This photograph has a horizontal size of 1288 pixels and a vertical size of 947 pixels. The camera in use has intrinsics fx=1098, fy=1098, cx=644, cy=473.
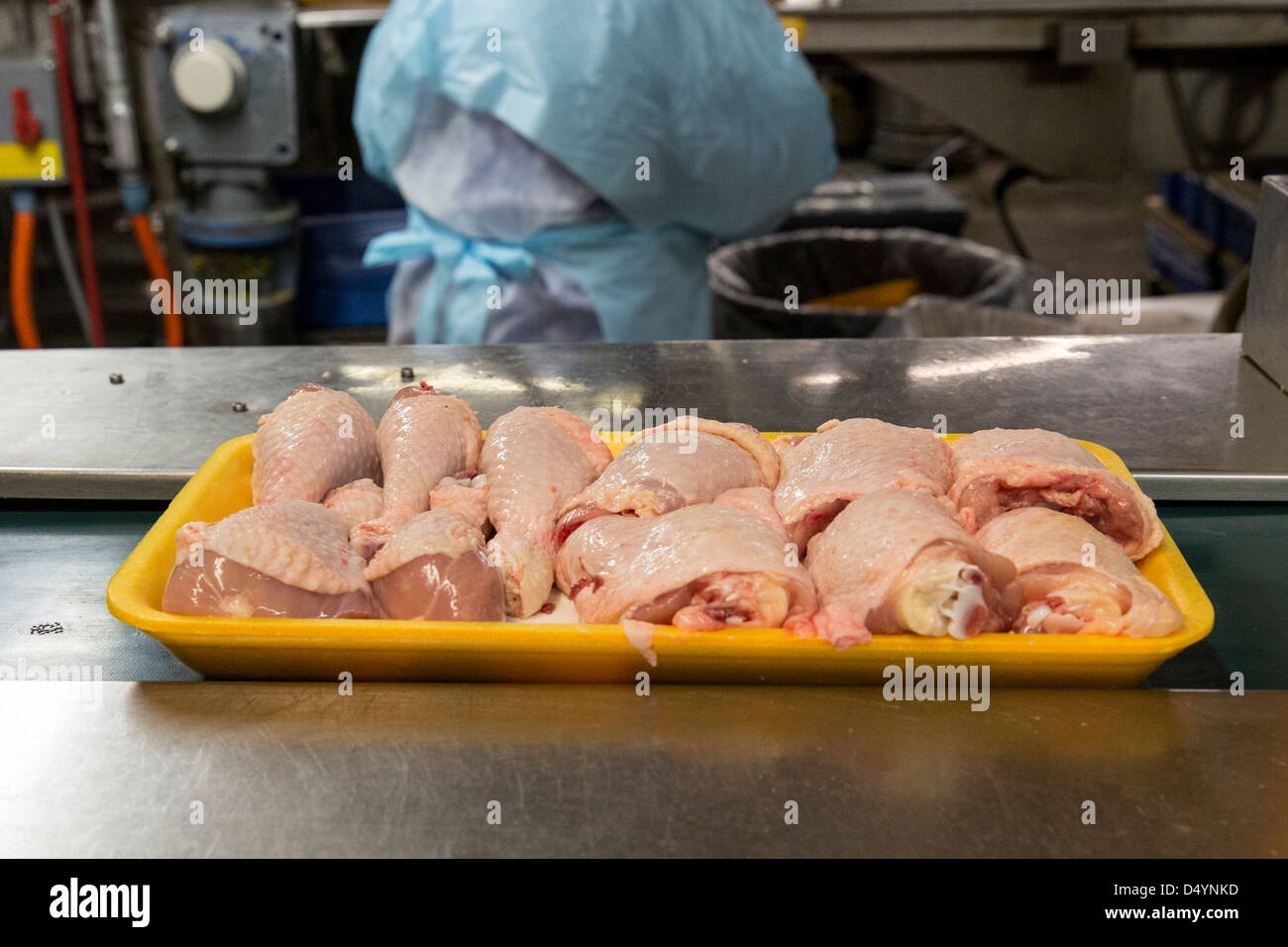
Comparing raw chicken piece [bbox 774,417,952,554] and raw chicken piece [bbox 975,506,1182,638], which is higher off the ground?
raw chicken piece [bbox 774,417,952,554]

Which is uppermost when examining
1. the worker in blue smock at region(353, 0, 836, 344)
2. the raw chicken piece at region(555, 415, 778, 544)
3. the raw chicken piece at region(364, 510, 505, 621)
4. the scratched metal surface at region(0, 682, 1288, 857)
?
the worker in blue smock at region(353, 0, 836, 344)

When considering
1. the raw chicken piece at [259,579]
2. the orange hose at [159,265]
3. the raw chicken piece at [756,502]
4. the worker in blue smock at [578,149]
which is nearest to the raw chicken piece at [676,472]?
the raw chicken piece at [756,502]

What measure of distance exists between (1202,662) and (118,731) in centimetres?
110

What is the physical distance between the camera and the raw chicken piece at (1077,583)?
3.34 ft

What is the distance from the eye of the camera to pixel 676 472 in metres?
1.21

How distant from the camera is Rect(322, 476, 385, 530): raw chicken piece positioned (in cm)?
122

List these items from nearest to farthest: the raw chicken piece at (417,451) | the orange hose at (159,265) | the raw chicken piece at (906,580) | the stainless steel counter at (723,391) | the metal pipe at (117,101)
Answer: the raw chicken piece at (906,580)
the raw chicken piece at (417,451)
the stainless steel counter at (723,391)
the metal pipe at (117,101)
the orange hose at (159,265)

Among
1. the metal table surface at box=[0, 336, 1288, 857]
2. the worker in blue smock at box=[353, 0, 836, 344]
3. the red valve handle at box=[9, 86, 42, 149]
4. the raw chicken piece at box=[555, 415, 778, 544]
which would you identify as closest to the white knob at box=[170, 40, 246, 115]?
the red valve handle at box=[9, 86, 42, 149]

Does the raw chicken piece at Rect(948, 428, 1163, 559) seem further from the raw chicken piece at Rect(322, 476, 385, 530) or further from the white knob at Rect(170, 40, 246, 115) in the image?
the white knob at Rect(170, 40, 246, 115)

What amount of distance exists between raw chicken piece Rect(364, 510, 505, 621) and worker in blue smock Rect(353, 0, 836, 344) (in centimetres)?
159

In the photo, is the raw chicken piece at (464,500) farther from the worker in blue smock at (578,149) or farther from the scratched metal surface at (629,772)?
the worker in blue smock at (578,149)

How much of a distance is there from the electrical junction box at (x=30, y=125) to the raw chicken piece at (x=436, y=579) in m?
3.03

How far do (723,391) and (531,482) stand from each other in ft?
2.07

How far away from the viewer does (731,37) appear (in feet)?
8.30
